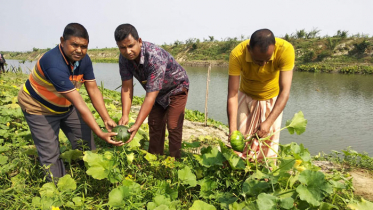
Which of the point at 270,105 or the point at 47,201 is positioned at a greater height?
the point at 270,105

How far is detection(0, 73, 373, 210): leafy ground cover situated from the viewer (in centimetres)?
218

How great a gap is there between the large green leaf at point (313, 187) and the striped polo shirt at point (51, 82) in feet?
7.36

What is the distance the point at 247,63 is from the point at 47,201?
2.46m

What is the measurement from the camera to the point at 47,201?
241cm

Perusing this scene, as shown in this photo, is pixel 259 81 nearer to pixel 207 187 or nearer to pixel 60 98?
pixel 207 187

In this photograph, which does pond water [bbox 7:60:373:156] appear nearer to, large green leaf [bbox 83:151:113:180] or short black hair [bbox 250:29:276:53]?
short black hair [bbox 250:29:276:53]

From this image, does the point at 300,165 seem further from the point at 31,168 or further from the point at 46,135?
the point at 31,168

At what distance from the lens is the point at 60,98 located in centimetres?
274

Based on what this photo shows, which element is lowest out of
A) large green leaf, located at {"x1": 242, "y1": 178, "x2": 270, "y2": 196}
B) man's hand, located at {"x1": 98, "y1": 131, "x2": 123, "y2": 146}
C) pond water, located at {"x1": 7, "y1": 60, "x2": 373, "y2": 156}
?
pond water, located at {"x1": 7, "y1": 60, "x2": 373, "y2": 156}

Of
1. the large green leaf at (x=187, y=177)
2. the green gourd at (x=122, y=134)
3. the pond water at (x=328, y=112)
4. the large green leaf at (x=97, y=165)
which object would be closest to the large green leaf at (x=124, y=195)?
the large green leaf at (x=97, y=165)

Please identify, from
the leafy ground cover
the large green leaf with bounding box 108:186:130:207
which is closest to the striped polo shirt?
the leafy ground cover

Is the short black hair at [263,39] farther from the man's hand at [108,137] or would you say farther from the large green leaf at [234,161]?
the man's hand at [108,137]

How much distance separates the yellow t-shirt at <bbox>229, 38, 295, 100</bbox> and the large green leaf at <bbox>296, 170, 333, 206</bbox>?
1.13 metres

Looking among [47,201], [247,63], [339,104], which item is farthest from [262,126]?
[339,104]
